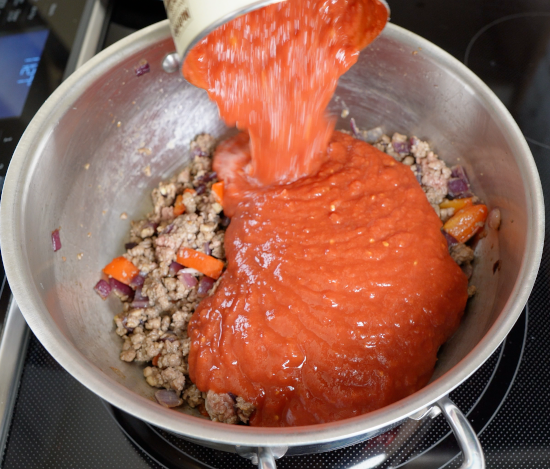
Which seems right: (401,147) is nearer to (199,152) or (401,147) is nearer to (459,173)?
(459,173)

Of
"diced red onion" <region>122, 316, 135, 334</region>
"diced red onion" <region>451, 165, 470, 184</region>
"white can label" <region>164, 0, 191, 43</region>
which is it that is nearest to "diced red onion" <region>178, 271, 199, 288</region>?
"diced red onion" <region>122, 316, 135, 334</region>

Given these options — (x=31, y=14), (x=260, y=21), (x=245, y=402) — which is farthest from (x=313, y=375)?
(x=31, y=14)

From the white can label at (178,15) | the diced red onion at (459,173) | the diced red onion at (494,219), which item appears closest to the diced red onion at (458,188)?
the diced red onion at (459,173)

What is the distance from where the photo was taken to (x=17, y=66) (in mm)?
2037

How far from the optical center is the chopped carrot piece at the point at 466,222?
1829 millimetres

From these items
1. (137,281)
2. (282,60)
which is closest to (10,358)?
(137,281)

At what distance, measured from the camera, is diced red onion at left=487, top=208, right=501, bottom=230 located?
1.74 m

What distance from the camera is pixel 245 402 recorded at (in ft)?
5.07

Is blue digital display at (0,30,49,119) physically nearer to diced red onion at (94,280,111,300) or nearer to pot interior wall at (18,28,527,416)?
pot interior wall at (18,28,527,416)

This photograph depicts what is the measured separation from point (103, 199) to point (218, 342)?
0.78m

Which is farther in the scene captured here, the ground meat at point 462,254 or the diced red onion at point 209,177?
the diced red onion at point 209,177

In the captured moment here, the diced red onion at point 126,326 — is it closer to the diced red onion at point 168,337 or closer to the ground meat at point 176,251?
the ground meat at point 176,251

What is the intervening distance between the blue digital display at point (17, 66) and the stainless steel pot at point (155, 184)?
0.39m

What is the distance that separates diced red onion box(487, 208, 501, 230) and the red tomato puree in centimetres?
18
